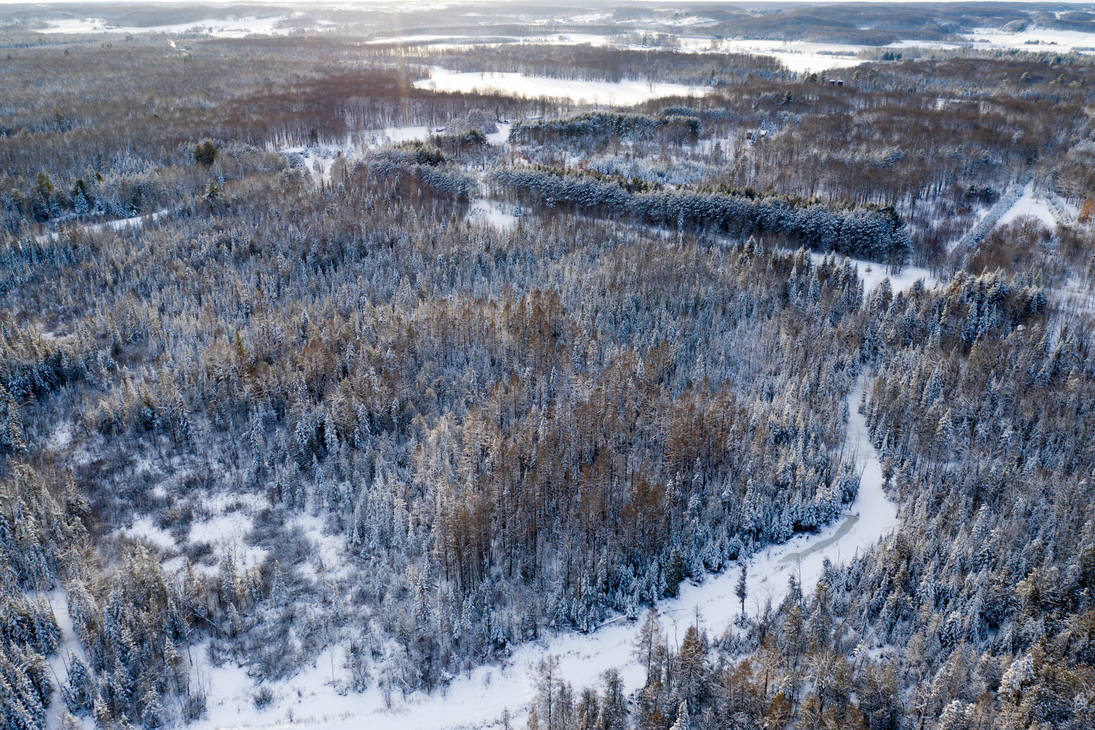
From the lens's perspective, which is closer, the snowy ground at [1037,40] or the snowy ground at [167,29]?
the snowy ground at [1037,40]

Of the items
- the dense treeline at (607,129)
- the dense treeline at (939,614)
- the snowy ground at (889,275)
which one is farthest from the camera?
the dense treeline at (607,129)

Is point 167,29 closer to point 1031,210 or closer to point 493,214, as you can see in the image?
point 493,214

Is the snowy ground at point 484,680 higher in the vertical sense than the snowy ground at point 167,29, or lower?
lower

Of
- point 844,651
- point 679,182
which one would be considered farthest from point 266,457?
point 679,182

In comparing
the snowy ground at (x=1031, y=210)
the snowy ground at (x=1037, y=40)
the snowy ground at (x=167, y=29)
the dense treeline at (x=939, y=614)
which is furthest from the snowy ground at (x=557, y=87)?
the snowy ground at (x=1037, y=40)

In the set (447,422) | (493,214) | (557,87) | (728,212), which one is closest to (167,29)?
(557,87)

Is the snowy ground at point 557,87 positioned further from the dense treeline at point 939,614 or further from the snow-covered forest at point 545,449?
the dense treeline at point 939,614

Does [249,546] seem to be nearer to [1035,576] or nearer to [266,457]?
[266,457]
